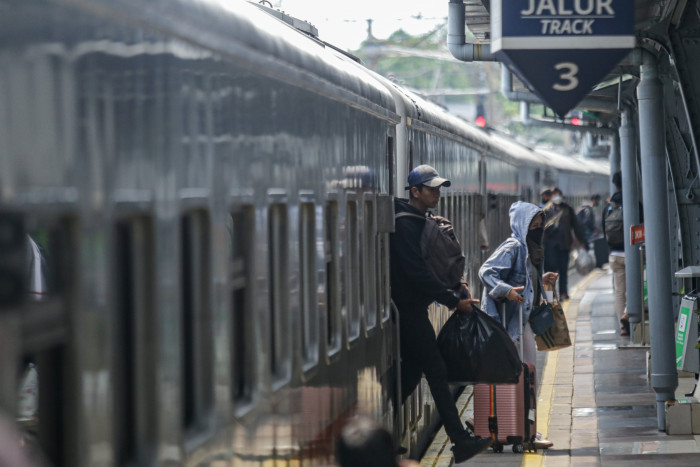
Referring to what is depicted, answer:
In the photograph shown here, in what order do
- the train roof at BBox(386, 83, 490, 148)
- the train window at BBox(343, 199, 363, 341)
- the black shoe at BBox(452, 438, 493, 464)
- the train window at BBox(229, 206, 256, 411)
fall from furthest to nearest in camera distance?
the train roof at BBox(386, 83, 490, 148) < the black shoe at BBox(452, 438, 493, 464) < the train window at BBox(343, 199, 363, 341) < the train window at BBox(229, 206, 256, 411)

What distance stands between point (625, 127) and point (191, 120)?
1341 centimetres

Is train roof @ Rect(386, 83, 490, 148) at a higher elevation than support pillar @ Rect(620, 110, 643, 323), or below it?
higher

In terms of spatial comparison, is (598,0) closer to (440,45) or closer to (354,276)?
(354,276)

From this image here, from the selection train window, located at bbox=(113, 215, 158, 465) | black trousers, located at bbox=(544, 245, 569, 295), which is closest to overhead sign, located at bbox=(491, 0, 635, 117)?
train window, located at bbox=(113, 215, 158, 465)

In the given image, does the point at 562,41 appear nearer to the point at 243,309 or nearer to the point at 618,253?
the point at 243,309

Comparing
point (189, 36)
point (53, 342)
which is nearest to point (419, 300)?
point (189, 36)

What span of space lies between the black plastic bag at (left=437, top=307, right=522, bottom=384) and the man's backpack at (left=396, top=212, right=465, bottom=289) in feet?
0.93

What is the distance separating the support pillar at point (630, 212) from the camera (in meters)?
15.4

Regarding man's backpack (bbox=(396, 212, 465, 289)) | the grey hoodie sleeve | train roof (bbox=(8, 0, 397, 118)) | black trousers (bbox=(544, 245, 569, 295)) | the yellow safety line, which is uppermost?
train roof (bbox=(8, 0, 397, 118))

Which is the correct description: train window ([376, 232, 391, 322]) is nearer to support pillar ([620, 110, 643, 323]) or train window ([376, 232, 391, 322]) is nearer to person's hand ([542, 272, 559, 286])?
person's hand ([542, 272, 559, 286])

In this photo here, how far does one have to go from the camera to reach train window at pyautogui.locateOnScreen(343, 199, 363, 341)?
6.06 metres

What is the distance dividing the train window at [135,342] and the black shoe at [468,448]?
16.5 feet

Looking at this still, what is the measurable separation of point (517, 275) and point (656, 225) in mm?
1429

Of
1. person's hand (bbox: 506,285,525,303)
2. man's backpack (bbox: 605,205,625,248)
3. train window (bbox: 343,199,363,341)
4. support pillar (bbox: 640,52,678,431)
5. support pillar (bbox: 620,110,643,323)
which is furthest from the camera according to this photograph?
man's backpack (bbox: 605,205,625,248)
